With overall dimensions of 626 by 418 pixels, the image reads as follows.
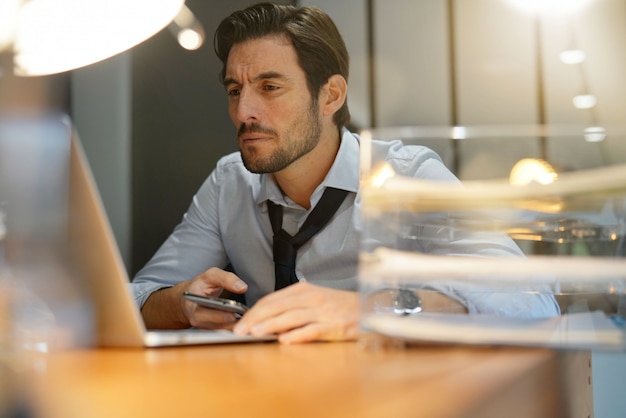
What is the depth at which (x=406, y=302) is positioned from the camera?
3.14 ft

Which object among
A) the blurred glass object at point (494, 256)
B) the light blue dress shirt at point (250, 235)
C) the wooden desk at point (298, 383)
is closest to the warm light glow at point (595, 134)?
the blurred glass object at point (494, 256)

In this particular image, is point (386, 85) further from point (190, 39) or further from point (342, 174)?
point (190, 39)

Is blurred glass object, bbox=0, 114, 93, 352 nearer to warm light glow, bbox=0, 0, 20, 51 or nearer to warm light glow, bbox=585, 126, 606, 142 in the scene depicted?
warm light glow, bbox=0, 0, 20, 51

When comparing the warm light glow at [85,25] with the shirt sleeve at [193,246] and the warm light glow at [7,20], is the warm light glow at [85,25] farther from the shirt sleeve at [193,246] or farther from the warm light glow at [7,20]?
the shirt sleeve at [193,246]

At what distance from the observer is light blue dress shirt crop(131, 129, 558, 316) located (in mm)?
1720

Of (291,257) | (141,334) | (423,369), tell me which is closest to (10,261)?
(141,334)

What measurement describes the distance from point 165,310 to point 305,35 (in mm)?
733

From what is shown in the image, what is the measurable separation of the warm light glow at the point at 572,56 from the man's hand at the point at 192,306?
38.5 inches

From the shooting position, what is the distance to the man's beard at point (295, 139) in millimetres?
1758

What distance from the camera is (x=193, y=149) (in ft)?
6.14

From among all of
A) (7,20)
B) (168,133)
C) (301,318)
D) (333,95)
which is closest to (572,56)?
(333,95)

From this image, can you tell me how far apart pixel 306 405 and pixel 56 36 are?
0.93 meters

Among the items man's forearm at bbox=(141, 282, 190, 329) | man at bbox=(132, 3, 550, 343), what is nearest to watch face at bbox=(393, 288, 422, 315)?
man's forearm at bbox=(141, 282, 190, 329)

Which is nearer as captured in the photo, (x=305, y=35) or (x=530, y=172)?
(x=530, y=172)
